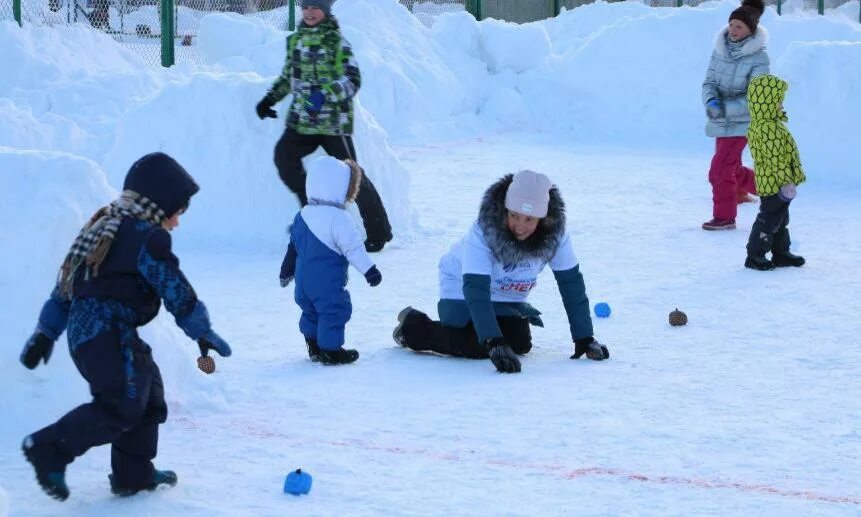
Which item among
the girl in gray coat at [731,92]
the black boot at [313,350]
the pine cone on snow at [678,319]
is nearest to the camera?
the black boot at [313,350]

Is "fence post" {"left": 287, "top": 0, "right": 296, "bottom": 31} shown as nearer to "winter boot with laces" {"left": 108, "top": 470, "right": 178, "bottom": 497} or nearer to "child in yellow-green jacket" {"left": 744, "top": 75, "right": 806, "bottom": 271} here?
"child in yellow-green jacket" {"left": 744, "top": 75, "right": 806, "bottom": 271}

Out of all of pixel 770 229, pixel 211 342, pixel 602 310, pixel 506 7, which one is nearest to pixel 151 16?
pixel 506 7

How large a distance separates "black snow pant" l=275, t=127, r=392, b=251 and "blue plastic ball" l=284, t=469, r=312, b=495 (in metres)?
4.74

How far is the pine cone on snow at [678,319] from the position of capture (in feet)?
23.2

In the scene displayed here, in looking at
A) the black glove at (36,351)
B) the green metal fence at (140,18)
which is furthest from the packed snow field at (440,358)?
the black glove at (36,351)

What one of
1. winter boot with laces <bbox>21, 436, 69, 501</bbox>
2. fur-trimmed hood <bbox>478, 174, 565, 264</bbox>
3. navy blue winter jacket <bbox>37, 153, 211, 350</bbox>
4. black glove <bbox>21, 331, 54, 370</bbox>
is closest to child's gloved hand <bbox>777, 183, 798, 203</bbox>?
fur-trimmed hood <bbox>478, 174, 565, 264</bbox>

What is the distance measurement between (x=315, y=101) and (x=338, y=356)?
9.95 feet

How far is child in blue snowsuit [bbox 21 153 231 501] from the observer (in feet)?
13.7

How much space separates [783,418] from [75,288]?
2.73 meters

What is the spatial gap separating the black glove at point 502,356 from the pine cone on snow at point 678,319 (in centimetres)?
129

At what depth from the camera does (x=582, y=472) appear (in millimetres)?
4676

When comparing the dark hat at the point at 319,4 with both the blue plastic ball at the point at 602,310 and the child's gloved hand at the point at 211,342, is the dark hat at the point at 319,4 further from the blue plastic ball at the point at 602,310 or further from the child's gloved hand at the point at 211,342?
the child's gloved hand at the point at 211,342

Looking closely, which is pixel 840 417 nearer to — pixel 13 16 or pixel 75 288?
pixel 75 288

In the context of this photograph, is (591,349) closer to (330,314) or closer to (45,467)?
(330,314)
